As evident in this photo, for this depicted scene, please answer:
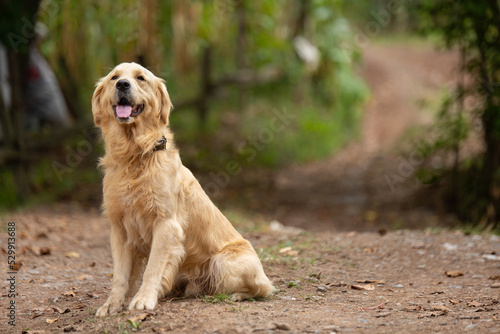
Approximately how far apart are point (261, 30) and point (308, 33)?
215cm

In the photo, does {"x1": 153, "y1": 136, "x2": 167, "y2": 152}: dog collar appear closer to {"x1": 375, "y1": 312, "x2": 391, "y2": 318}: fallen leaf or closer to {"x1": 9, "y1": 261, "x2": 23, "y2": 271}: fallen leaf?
{"x1": 375, "y1": 312, "x2": 391, "y2": 318}: fallen leaf

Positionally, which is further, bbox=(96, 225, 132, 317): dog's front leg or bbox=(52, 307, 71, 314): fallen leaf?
bbox=(52, 307, 71, 314): fallen leaf

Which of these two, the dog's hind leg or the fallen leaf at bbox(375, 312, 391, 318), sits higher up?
the dog's hind leg

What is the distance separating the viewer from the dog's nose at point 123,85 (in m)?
4.53

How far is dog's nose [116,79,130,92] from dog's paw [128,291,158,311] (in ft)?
5.24

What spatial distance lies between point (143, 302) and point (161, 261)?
335 millimetres

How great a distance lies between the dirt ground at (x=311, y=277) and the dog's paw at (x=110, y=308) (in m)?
0.10

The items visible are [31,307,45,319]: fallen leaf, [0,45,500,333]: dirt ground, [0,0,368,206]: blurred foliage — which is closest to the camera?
[0,45,500,333]: dirt ground

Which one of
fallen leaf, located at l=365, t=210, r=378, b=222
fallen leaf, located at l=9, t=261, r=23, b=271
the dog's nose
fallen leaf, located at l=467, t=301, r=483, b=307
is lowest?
fallen leaf, located at l=365, t=210, r=378, b=222

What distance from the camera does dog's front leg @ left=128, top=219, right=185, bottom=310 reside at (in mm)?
4469

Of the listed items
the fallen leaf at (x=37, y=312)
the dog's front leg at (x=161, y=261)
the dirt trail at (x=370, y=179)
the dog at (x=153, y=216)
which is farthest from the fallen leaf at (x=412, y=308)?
the dirt trail at (x=370, y=179)

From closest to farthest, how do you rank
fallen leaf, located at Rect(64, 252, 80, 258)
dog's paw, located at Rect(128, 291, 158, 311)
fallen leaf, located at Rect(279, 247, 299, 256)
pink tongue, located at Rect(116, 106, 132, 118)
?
dog's paw, located at Rect(128, 291, 158, 311), pink tongue, located at Rect(116, 106, 132, 118), fallen leaf, located at Rect(279, 247, 299, 256), fallen leaf, located at Rect(64, 252, 80, 258)

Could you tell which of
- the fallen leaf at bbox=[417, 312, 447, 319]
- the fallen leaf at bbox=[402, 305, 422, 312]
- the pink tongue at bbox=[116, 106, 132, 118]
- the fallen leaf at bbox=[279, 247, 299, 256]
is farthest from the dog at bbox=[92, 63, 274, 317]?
the fallen leaf at bbox=[279, 247, 299, 256]

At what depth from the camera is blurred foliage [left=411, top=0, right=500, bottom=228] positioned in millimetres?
9398
